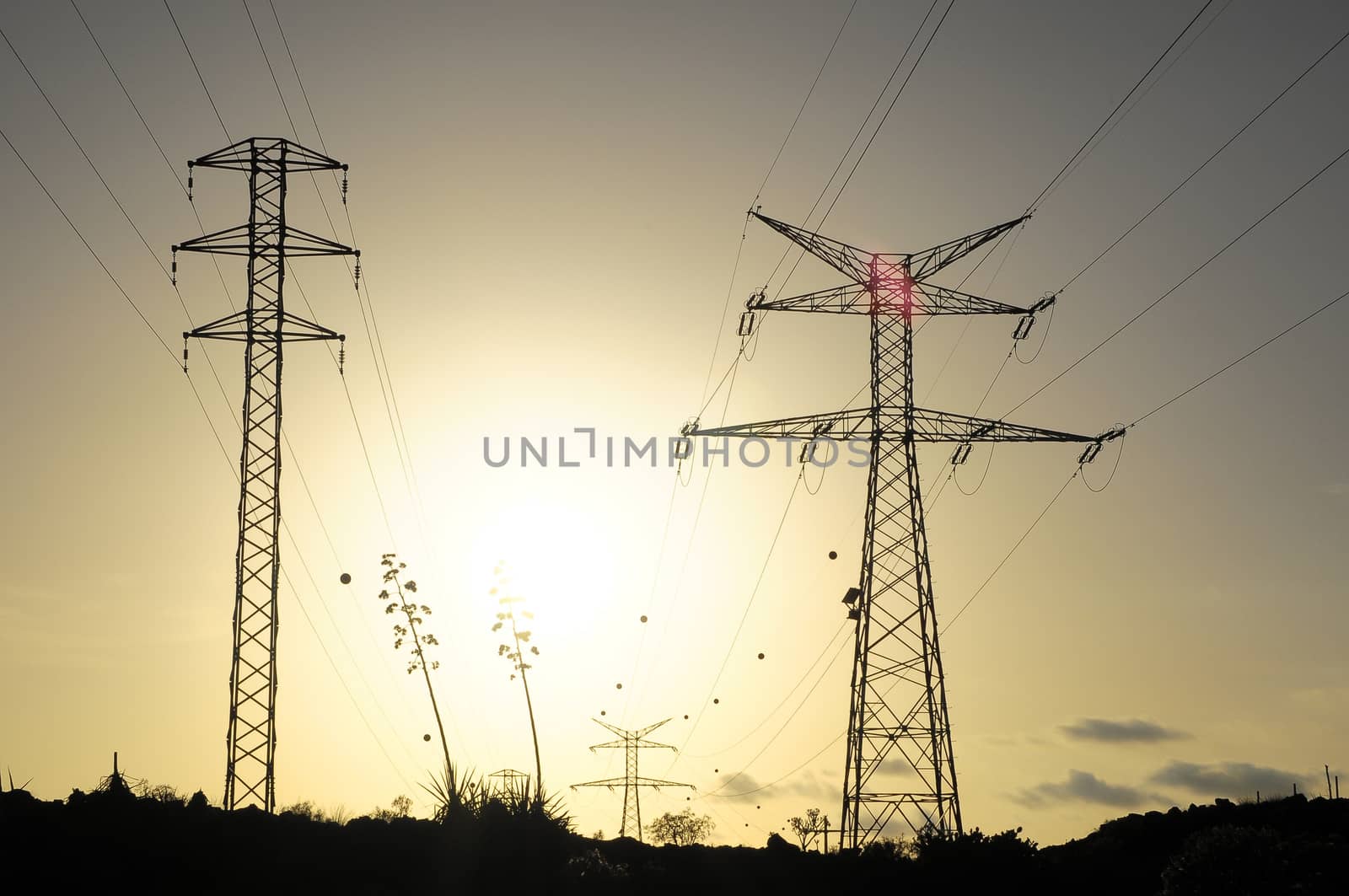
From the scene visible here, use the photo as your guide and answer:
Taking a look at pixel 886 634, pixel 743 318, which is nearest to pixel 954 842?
pixel 886 634

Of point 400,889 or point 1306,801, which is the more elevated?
point 1306,801

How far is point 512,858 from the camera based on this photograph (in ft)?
117

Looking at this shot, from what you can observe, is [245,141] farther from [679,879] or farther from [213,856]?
[679,879]

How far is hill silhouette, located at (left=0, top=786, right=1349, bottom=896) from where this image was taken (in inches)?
1240

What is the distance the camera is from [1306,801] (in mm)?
41719

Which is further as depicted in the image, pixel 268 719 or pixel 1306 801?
pixel 1306 801

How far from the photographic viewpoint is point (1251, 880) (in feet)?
96.6

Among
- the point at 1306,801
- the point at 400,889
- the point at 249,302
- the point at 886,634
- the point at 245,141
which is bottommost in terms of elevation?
the point at 400,889

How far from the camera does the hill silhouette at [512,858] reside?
31.5 meters

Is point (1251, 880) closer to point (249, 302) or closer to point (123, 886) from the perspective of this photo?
point (123, 886)

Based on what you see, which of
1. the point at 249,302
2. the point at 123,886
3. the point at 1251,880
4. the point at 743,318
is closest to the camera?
the point at 1251,880

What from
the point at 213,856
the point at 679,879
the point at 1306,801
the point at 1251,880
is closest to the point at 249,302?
the point at 213,856

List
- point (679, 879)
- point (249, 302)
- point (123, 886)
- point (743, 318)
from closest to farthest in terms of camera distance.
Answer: point (123, 886), point (679, 879), point (249, 302), point (743, 318)

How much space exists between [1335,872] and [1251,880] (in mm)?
1889
